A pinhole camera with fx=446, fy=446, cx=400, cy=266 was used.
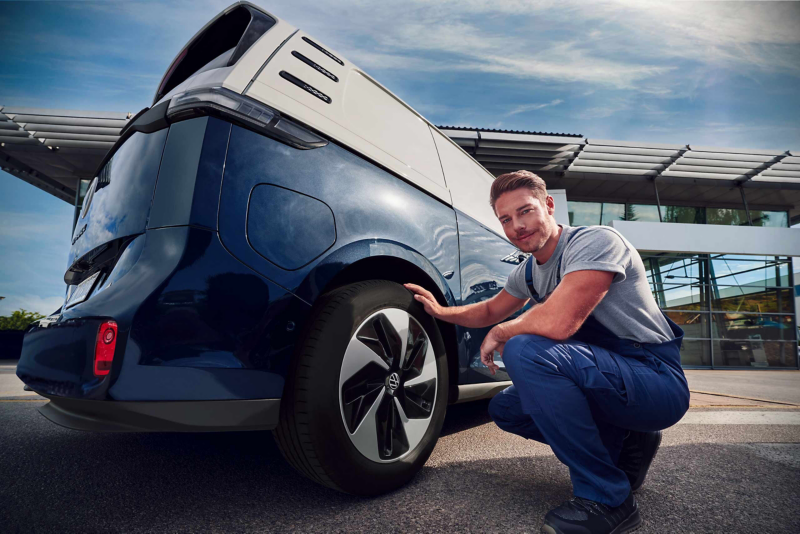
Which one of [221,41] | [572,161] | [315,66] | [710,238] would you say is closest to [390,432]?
[315,66]

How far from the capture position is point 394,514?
138 centimetres

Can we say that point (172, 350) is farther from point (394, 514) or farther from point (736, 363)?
point (736, 363)

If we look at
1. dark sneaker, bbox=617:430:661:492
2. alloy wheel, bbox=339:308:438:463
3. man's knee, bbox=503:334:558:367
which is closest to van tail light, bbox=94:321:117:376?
alloy wheel, bbox=339:308:438:463

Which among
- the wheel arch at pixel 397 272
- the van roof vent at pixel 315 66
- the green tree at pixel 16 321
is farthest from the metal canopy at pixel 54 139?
the wheel arch at pixel 397 272

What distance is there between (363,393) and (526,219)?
0.93 metres

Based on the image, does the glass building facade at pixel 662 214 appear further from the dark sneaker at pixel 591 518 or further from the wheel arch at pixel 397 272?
the dark sneaker at pixel 591 518

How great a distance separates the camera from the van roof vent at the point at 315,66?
1620 millimetres

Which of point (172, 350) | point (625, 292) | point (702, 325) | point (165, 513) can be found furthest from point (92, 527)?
point (702, 325)

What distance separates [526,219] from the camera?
179 centimetres

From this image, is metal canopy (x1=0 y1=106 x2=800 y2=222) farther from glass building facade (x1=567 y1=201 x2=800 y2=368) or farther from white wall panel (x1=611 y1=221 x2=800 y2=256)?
white wall panel (x1=611 y1=221 x2=800 y2=256)

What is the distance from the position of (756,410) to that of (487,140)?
8.19 m

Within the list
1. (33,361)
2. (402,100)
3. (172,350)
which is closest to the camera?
(172,350)

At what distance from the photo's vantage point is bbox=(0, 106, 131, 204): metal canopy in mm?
9922

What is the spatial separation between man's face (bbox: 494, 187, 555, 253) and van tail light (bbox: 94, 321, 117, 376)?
1417 mm
